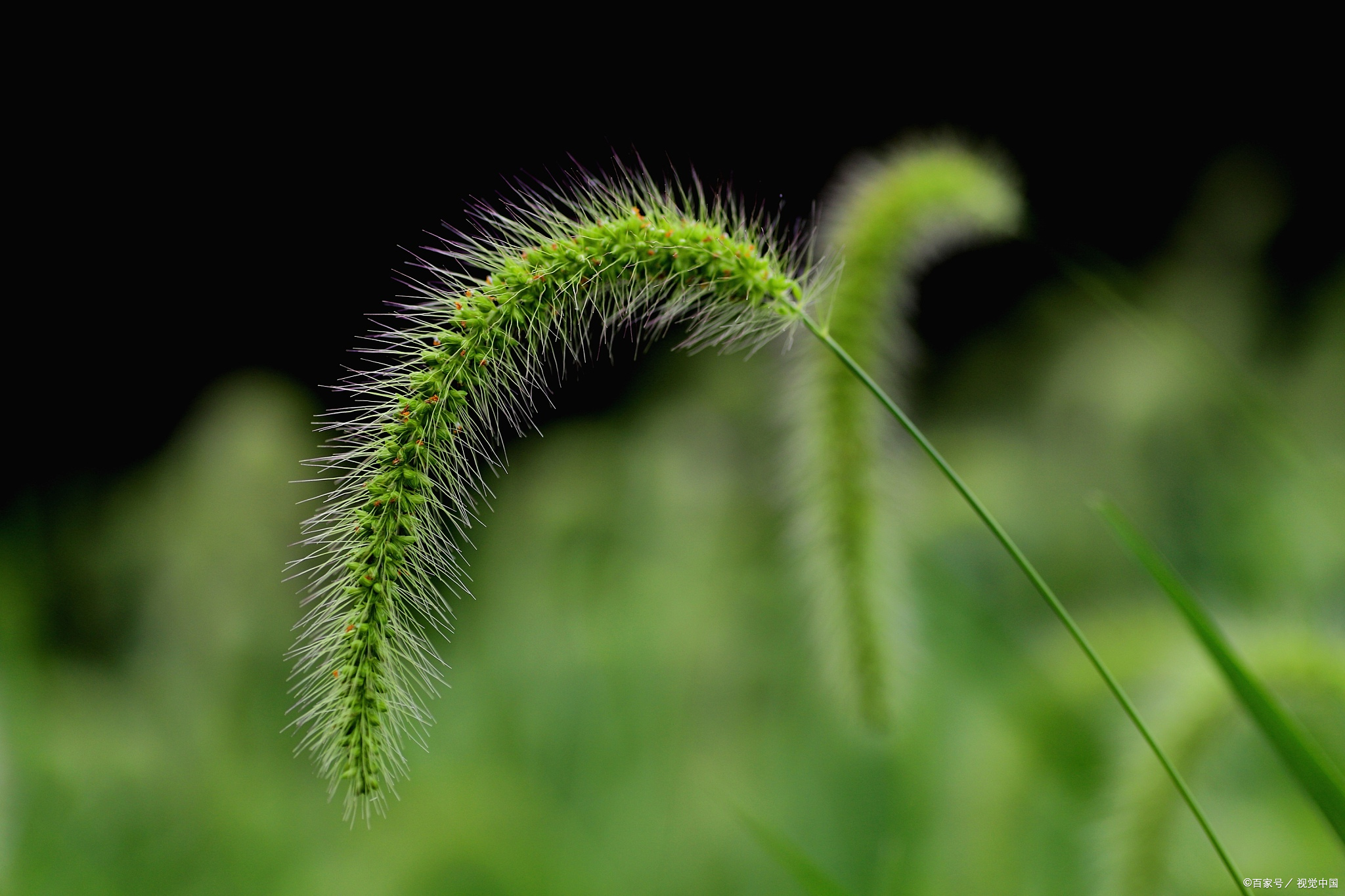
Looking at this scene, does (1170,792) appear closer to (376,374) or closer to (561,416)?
(376,374)

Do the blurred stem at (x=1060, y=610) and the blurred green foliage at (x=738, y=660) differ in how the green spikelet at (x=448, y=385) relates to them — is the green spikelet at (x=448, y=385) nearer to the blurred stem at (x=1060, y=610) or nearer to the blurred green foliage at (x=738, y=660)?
the blurred stem at (x=1060, y=610)

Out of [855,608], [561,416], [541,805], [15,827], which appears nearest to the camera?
[855,608]

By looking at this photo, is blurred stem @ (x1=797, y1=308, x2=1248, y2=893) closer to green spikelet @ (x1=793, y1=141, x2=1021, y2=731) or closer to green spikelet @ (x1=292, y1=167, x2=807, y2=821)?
green spikelet @ (x1=292, y1=167, x2=807, y2=821)

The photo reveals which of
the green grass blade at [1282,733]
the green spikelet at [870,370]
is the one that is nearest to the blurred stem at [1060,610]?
the green grass blade at [1282,733]

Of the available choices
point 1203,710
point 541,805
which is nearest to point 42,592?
point 541,805

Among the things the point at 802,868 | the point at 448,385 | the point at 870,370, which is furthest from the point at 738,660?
the point at 448,385

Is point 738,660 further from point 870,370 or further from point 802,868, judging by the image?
point 802,868
